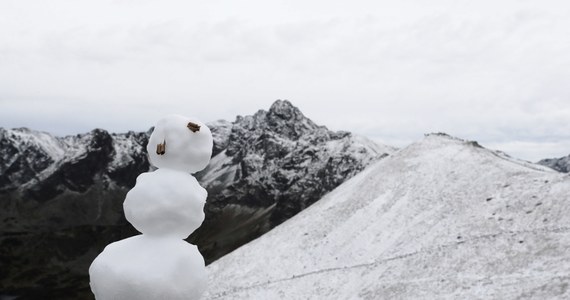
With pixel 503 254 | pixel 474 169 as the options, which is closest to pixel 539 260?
pixel 503 254

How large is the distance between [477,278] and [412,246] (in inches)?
389

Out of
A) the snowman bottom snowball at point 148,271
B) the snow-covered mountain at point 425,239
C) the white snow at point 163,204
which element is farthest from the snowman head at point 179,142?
the snow-covered mountain at point 425,239

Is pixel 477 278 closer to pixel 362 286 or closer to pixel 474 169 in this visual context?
pixel 362 286

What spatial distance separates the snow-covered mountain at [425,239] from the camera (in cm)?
3183

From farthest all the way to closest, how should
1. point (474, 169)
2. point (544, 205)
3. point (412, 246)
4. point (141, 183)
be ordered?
point (474, 169) < point (412, 246) < point (544, 205) < point (141, 183)

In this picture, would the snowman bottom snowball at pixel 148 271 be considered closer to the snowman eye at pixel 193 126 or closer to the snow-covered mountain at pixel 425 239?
the snowman eye at pixel 193 126

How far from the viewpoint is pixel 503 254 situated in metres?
33.8

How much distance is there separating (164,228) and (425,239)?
3543 centimetres

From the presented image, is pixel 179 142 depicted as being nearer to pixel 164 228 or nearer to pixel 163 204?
pixel 163 204

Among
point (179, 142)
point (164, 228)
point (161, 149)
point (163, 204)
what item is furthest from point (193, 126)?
point (164, 228)

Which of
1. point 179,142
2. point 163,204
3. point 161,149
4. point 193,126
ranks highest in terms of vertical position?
point 193,126

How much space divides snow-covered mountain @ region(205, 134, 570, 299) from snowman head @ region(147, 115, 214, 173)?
2246 cm

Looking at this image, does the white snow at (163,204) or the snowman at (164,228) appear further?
the white snow at (163,204)

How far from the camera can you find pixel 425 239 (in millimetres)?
41844
